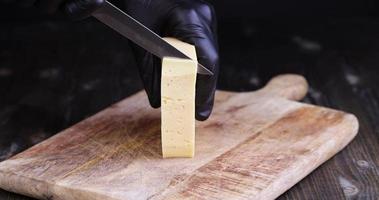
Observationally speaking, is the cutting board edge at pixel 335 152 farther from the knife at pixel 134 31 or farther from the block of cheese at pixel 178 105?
the knife at pixel 134 31

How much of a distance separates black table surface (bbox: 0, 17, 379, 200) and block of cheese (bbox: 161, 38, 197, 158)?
0.25 metres

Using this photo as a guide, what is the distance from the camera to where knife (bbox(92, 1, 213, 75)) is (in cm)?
165

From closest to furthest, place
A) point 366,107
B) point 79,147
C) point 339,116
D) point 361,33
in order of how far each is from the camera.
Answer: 1. point 79,147
2. point 339,116
3. point 366,107
4. point 361,33

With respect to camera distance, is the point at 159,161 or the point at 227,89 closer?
the point at 159,161

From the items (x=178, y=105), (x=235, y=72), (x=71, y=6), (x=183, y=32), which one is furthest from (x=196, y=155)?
(x=235, y=72)

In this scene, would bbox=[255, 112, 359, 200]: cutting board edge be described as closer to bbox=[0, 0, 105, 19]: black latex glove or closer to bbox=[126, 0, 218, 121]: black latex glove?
bbox=[126, 0, 218, 121]: black latex glove

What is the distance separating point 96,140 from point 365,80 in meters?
0.95

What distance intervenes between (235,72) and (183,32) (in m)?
0.73

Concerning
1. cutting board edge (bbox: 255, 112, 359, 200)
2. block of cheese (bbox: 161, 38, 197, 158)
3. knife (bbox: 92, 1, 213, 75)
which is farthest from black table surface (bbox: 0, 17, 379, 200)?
knife (bbox: 92, 1, 213, 75)

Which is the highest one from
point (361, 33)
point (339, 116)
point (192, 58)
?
point (192, 58)

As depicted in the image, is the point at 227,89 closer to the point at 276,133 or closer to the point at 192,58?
the point at 276,133

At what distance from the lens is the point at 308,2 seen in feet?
9.70

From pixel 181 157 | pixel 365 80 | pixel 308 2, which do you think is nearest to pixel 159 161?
pixel 181 157

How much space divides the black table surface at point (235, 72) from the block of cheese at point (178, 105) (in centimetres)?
25
